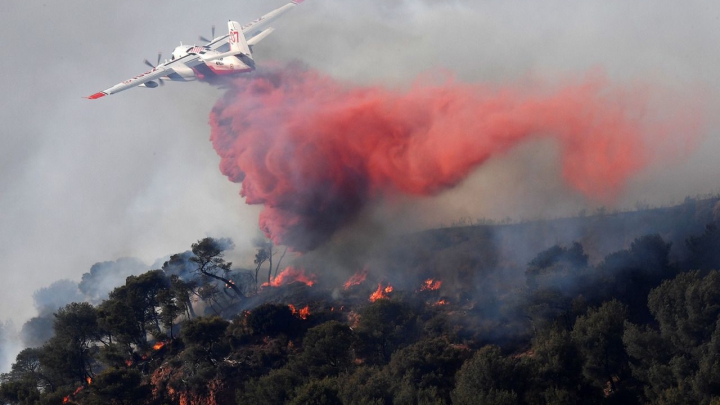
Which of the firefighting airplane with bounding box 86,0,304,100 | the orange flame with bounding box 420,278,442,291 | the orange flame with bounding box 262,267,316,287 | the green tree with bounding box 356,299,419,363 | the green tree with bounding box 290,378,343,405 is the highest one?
the firefighting airplane with bounding box 86,0,304,100

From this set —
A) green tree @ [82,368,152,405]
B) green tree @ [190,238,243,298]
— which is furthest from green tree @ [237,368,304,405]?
green tree @ [190,238,243,298]

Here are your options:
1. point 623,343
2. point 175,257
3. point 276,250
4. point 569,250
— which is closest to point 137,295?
point 175,257

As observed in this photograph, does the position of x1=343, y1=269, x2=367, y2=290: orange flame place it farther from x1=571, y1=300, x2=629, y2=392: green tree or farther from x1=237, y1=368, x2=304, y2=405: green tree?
x1=571, y1=300, x2=629, y2=392: green tree

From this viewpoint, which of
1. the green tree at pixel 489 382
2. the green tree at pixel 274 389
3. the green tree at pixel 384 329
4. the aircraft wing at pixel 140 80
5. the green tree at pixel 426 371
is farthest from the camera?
the aircraft wing at pixel 140 80

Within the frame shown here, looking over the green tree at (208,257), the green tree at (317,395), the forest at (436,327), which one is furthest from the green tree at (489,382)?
the green tree at (208,257)

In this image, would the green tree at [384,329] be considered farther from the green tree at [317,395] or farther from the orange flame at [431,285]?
the green tree at [317,395]

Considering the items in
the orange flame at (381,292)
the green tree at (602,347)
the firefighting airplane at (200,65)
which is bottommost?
the green tree at (602,347)
